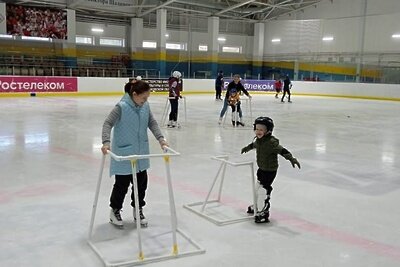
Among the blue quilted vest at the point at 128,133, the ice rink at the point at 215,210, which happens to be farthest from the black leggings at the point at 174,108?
the blue quilted vest at the point at 128,133

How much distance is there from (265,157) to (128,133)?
1298 mm

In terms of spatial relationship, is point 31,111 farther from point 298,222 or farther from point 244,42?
point 244,42

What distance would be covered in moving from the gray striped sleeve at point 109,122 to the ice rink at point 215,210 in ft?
2.80

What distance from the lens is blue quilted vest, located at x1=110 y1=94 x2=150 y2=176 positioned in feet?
11.5

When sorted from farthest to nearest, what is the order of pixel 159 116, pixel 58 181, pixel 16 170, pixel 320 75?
pixel 320 75 < pixel 159 116 < pixel 16 170 < pixel 58 181

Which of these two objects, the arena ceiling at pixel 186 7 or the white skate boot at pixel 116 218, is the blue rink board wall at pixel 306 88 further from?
the white skate boot at pixel 116 218

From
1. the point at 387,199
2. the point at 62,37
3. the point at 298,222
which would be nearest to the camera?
the point at 298,222

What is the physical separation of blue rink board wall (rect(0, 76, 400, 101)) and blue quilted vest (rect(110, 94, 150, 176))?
1782 centimetres

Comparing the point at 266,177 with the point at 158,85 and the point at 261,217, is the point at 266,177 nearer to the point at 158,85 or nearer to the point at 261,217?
the point at 261,217

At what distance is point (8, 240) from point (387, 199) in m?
4.06

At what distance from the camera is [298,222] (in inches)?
161

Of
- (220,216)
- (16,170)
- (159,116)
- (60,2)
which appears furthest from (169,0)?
(220,216)

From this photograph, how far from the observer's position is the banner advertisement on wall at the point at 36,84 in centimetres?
1872

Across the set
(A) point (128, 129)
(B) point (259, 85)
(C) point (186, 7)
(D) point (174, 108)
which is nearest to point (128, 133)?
(A) point (128, 129)
